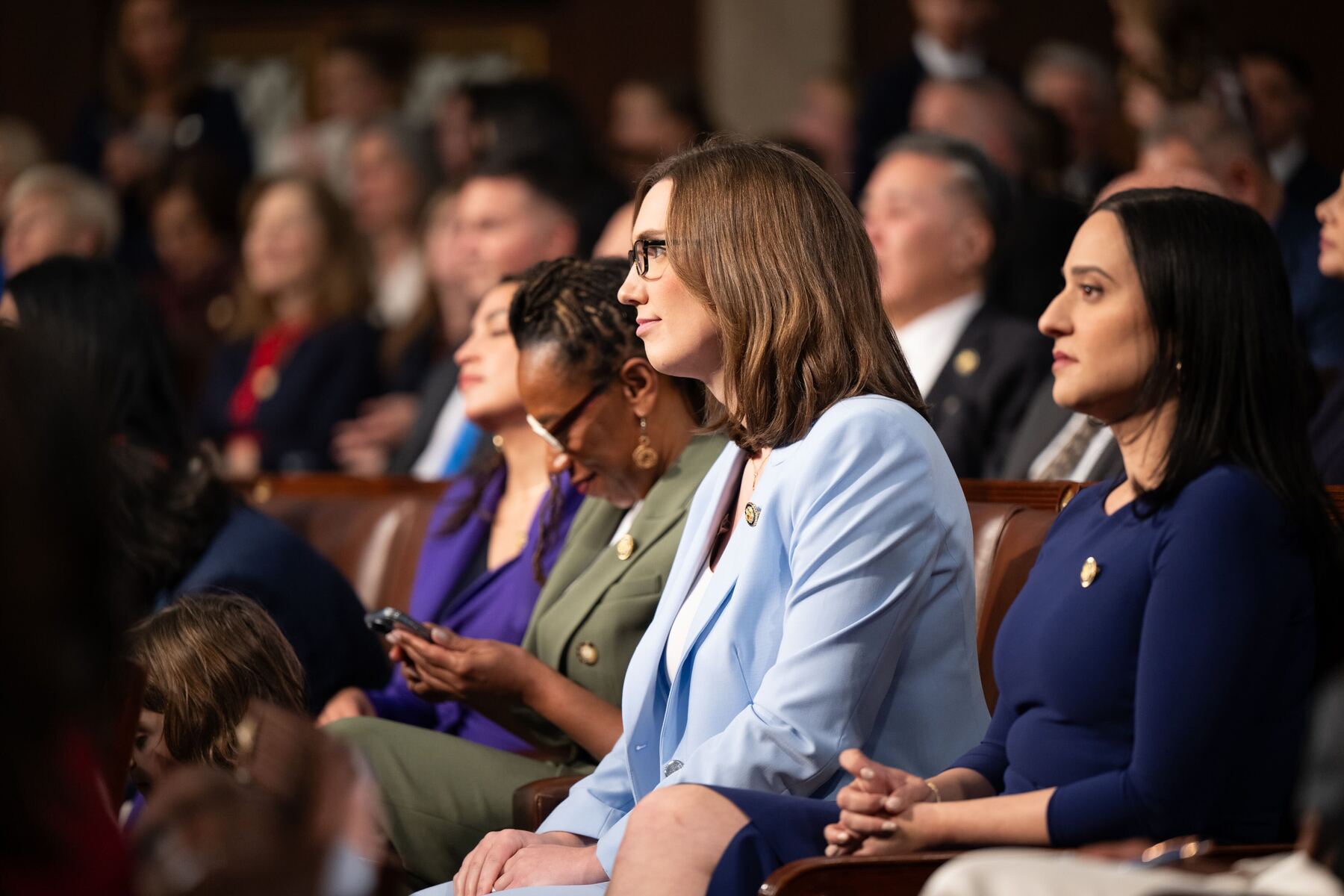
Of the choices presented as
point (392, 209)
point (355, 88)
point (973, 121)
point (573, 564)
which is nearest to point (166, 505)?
point (573, 564)

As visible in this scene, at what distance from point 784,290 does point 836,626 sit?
0.47 meters

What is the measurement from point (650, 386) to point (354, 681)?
3.10 feet

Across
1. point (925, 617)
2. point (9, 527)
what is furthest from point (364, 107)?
point (9, 527)

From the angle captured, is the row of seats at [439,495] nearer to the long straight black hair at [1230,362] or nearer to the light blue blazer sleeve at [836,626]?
the light blue blazer sleeve at [836,626]

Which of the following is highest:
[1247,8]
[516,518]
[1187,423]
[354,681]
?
[1247,8]

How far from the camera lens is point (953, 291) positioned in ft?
14.0

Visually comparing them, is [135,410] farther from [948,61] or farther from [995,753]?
[948,61]

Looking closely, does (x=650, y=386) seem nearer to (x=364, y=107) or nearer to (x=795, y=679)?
(x=795, y=679)

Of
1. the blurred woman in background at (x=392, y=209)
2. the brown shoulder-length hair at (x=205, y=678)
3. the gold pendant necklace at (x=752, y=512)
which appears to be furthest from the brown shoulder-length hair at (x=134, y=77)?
the gold pendant necklace at (x=752, y=512)

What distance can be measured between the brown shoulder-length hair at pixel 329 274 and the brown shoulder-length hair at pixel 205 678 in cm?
351

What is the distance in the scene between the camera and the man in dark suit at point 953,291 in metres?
3.89

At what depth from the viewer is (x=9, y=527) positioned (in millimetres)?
1334

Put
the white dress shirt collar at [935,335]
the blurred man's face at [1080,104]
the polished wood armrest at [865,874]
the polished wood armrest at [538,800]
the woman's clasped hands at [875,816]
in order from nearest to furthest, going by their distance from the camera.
A: the polished wood armrest at [865,874] → the woman's clasped hands at [875,816] → the polished wood armrest at [538,800] → the white dress shirt collar at [935,335] → the blurred man's face at [1080,104]

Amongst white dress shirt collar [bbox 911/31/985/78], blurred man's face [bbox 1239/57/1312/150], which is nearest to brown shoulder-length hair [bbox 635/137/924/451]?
blurred man's face [bbox 1239/57/1312/150]
